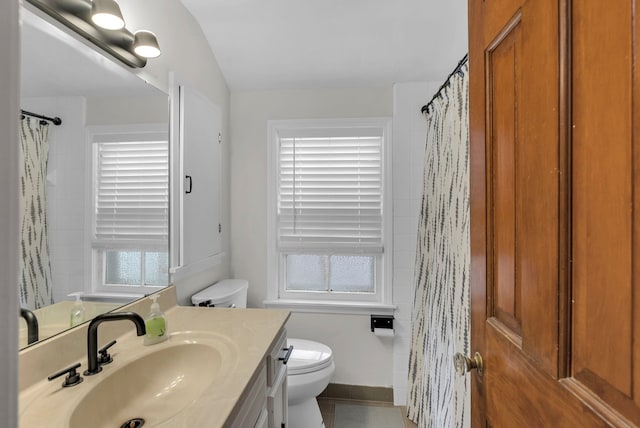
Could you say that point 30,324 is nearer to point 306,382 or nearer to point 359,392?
point 306,382

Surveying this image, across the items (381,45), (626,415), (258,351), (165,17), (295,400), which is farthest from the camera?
(381,45)

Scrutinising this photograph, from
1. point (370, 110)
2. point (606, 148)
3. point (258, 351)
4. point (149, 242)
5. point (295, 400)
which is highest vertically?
point (370, 110)

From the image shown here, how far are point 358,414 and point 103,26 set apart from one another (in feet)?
7.47

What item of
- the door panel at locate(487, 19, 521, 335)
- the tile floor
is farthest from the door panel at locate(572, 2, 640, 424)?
the tile floor

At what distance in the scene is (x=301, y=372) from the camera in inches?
62.2

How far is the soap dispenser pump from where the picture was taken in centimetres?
93

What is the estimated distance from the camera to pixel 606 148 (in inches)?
15.8

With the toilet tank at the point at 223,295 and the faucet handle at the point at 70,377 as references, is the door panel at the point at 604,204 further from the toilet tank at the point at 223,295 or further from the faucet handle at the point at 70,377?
the toilet tank at the point at 223,295

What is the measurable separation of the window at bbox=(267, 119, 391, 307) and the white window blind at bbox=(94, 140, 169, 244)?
0.86 meters

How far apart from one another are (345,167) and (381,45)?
75 centimetres
